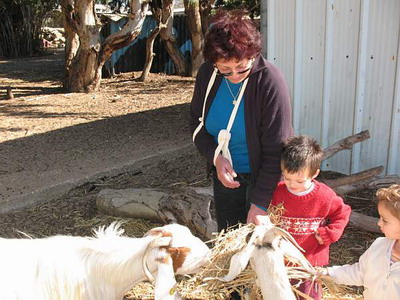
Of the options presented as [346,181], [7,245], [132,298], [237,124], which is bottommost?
[132,298]

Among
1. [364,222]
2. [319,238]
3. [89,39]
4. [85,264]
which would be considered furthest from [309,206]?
[89,39]

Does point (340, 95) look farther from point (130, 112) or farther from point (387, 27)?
point (130, 112)

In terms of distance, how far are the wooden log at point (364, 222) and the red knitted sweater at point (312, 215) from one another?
1.77 metres

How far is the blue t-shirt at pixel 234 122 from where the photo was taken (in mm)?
2725

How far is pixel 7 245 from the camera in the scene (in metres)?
2.67

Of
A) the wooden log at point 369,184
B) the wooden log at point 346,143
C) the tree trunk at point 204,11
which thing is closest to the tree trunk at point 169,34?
the tree trunk at point 204,11

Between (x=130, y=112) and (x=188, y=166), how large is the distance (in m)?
3.52

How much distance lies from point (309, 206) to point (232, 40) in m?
0.93

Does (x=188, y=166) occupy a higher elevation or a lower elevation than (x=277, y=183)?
lower

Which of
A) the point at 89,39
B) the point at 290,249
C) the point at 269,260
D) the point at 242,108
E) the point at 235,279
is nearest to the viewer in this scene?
the point at 269,260

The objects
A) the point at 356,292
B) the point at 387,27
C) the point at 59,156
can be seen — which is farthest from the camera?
the point at 59,156

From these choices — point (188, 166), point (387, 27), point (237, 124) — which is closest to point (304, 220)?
point (237, 124)

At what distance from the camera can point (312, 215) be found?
8.50 ft

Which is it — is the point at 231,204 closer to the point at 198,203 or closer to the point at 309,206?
the point at 309,206
